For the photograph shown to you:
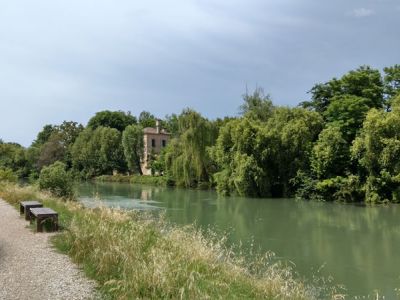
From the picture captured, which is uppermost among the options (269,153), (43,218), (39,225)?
(269,153)

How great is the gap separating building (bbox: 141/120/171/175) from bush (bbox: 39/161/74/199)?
44211 millimetres

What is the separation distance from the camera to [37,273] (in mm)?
6926

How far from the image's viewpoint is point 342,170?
34.0m

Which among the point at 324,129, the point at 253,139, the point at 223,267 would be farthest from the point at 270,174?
the point at 223,267

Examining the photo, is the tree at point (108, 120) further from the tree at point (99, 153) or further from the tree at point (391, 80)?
the tree at point (391, 80)

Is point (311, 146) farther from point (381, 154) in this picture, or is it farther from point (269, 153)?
point (381, 154)

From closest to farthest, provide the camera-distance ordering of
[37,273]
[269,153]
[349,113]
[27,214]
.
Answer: [37,273]
[27,214]
[349,113]
[269,153]

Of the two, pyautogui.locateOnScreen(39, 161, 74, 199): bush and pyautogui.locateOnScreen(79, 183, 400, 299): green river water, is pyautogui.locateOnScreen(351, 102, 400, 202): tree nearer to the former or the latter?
pyautogui.locateOnScreen(79, 183, 400, 299): green river water

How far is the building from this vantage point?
A: 68.1 metres

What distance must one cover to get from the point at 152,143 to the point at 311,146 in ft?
135

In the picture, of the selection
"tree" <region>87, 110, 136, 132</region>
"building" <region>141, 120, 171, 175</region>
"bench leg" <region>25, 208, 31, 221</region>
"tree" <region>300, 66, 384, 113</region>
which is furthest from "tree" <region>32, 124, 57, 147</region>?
"bench leg" <region>25, 208, 31, 221</region>

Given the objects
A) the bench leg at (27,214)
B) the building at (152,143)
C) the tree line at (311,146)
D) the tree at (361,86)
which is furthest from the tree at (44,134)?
the bench leg at (27,214)

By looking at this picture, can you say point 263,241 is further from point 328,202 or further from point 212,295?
point 328,202

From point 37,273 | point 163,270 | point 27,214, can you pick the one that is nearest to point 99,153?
point 27,214
